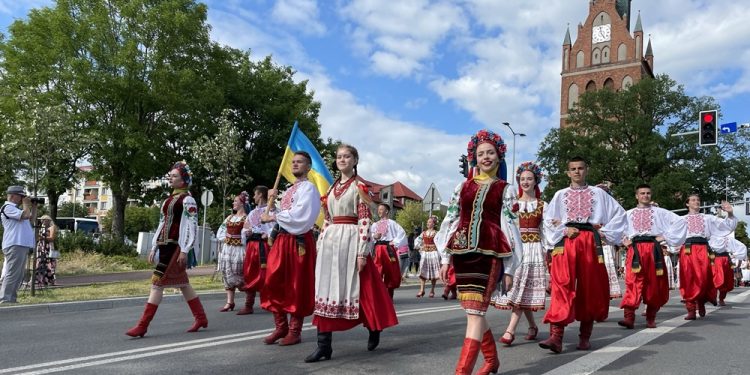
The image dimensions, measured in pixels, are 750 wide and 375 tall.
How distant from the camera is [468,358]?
4379mm

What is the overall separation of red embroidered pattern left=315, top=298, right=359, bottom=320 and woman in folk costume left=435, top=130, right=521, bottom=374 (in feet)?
3.69

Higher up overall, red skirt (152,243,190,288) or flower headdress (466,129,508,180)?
flower headdress (466,129,508,180)

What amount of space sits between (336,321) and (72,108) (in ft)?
92.2

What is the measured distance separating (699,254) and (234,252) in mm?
7834

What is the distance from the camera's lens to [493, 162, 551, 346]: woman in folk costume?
6875 millimetres

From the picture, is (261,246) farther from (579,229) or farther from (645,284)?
(645,284)

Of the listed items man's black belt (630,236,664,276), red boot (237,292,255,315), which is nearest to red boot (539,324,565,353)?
man's black belt (630,236,664,276)

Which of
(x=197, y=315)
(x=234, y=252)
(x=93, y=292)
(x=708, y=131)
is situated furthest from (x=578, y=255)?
(x=708, y=131)

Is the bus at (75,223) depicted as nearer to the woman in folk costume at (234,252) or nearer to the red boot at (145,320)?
the woman in folk costume at (234,252)

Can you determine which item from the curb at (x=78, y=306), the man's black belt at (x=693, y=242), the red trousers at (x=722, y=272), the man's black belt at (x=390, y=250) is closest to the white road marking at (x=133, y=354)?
the man's black belt at (x=390, y=250)

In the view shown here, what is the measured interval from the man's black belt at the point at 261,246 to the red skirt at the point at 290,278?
2049mm

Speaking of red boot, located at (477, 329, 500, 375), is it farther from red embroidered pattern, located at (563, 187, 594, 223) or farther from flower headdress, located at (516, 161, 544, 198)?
flower headdress, located at (516, 161, 544, 198)

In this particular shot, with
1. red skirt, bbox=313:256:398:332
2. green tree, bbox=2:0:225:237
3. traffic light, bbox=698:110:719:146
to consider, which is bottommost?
red skirt, bbox=313:256:398:332

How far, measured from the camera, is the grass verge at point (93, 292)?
36.3 ft
